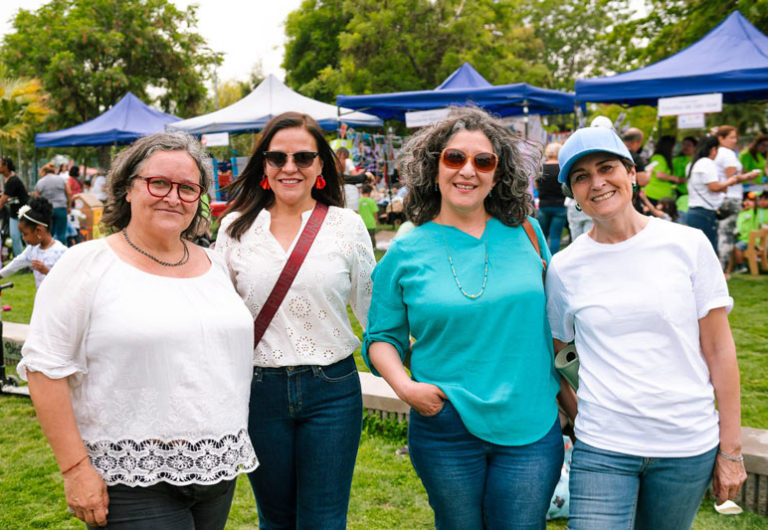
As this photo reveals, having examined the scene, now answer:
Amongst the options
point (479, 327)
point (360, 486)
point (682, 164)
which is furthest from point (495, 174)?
point (682, 164)

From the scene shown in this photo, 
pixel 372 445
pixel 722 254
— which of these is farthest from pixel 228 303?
pixel 722 254

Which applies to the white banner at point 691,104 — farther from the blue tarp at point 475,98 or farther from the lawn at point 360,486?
the lawn at point 360,486

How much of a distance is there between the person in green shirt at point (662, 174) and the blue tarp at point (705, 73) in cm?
73

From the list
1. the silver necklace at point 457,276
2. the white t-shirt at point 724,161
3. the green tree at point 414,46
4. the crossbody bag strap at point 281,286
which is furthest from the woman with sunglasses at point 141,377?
the green tree at point 414,46

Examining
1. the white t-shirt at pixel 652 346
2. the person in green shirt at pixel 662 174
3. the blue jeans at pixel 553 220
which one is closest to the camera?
the white t-shirt at pixel 652 346

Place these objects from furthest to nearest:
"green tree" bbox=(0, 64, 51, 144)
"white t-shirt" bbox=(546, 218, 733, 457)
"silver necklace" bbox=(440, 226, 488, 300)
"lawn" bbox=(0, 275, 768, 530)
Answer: "green tree" bbox=(0, 64, 51, 144) → "lawn" bbox=(0, 275, 768, 530) → "silver necklace" bbox=(440, 226, 488, 300) → "white t-shirt" bbox=(546, 218, 733, 457)

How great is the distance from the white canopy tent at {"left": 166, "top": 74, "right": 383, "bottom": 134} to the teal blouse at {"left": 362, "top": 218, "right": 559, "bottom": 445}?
38.8 ft

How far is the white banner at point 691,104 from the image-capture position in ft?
28.7

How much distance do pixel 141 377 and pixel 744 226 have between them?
1000cm

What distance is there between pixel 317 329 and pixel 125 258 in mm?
712

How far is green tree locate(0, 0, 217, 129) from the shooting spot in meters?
27.0

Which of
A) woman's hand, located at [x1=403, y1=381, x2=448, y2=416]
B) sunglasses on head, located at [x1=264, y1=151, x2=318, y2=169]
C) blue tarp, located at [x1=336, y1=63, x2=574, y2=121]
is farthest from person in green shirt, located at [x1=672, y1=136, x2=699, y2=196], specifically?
woman's hand, located at [x1=403, y1=381, x2=448, y2=416]

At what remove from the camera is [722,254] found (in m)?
9.34

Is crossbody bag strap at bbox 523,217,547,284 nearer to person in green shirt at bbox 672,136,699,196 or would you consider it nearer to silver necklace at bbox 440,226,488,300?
silver necklace at bbox 440,226,488,300
